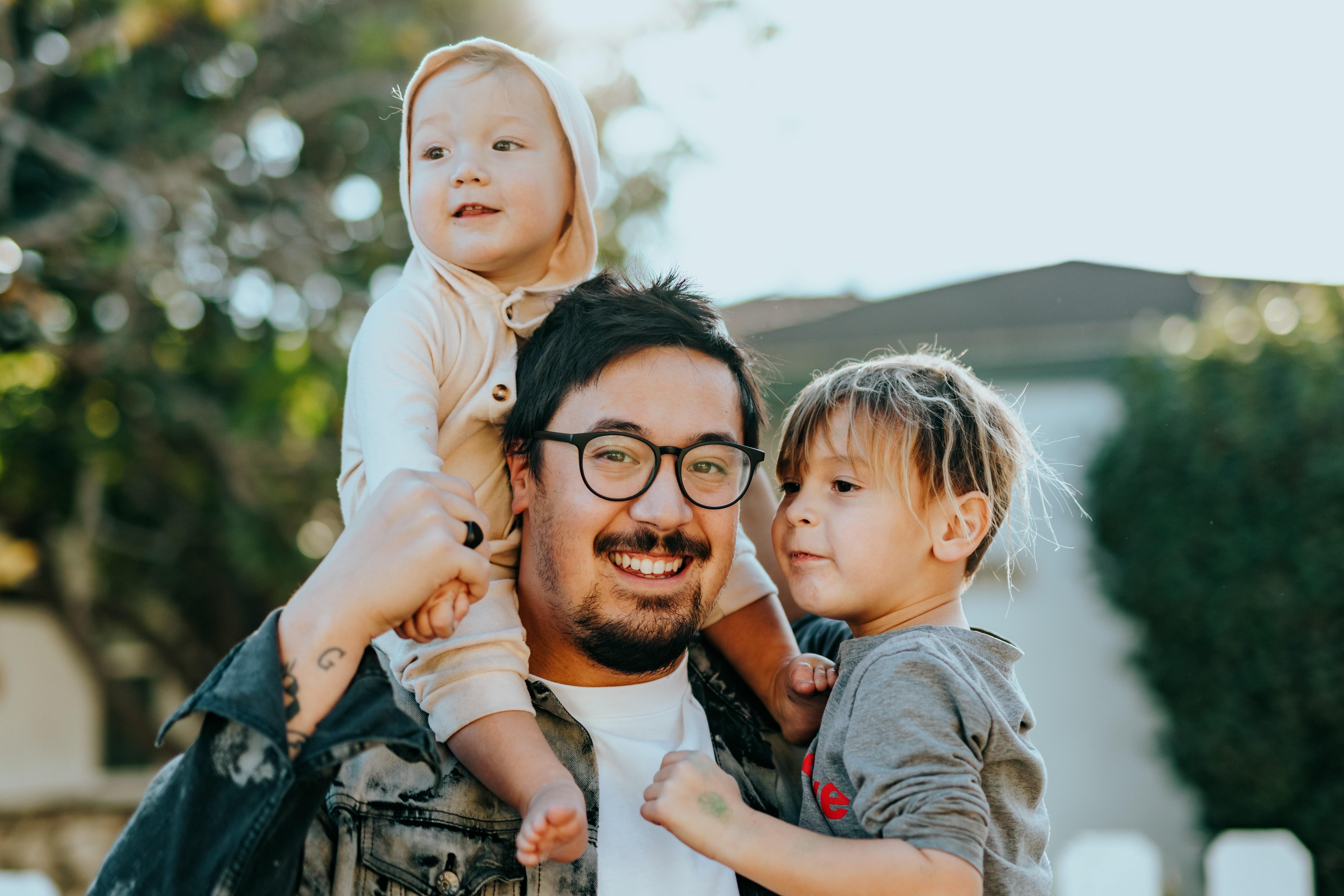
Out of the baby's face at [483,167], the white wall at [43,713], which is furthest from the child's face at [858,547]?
the white wall at [43,713]

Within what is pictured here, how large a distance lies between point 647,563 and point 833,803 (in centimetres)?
54

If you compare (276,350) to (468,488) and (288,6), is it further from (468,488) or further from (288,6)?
(468,488)

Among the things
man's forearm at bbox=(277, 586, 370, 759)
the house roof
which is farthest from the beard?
the house roof

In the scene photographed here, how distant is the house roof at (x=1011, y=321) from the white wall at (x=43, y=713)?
25.7ft

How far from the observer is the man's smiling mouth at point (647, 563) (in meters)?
2.03

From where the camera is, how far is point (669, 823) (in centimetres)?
173

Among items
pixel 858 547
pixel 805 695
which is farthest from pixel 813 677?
pixel 858 547

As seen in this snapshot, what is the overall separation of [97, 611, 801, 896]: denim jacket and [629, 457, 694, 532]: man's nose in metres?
0.41

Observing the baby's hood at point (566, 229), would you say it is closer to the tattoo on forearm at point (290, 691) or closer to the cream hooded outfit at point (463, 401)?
the cream hooded outfit at point (463, 401)

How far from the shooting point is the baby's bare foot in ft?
5.17

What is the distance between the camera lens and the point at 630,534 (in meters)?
2.01

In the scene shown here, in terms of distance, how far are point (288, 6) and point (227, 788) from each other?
716 cm

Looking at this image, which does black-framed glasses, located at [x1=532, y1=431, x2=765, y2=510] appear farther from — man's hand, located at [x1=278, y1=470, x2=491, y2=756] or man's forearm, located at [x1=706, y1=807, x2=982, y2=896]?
man's forearm, located at [x1=706, y1=807, x2=982, y2=896]

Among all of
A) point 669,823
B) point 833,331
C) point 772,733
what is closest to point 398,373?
point 669,823
